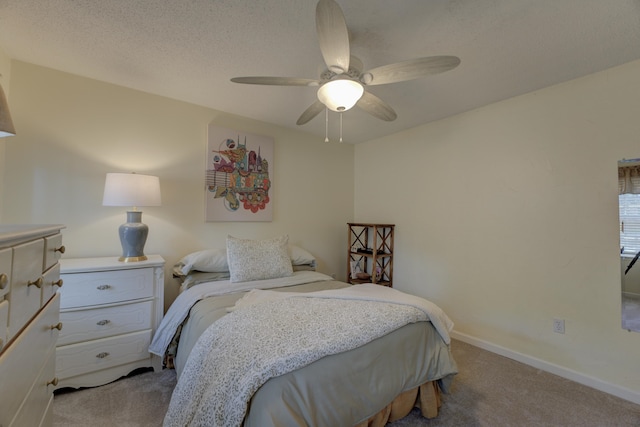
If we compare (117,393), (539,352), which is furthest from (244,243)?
(539,352)

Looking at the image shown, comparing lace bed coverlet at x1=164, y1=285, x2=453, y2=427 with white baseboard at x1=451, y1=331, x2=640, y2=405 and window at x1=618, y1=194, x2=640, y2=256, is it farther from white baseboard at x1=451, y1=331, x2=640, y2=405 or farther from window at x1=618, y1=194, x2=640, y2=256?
window at x1=618, y1=194, x2=640, y2=256

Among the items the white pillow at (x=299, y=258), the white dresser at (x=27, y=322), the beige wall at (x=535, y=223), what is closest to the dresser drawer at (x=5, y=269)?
the white dresser at (x=27, y=322)

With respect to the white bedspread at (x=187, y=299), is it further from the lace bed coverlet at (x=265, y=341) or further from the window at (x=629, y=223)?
the window at (x=629, y=223)

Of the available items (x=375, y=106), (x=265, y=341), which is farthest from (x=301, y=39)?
(x=265, y=341)

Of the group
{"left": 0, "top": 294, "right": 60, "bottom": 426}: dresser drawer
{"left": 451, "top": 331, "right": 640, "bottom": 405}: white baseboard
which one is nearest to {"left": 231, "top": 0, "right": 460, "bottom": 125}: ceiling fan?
{"left": 0, "top": 294, "right": 60, "bottom": 426}: dresser drawer

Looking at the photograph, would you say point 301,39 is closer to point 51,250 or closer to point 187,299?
point 51,250

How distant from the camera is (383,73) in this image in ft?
4.87

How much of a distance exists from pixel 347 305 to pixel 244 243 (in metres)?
1.26

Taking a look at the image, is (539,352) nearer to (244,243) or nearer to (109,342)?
(244,243)

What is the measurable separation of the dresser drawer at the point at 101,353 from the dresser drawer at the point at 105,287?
283mm

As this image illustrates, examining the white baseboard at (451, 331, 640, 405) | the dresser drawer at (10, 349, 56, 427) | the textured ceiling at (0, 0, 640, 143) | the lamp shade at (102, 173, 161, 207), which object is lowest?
the white baseboard at (451, 331, 640, 405)

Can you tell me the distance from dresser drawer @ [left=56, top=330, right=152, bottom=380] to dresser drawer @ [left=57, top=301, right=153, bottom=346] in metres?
0.04

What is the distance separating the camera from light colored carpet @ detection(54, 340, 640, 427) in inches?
63.1

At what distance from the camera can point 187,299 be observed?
6.52 ft
